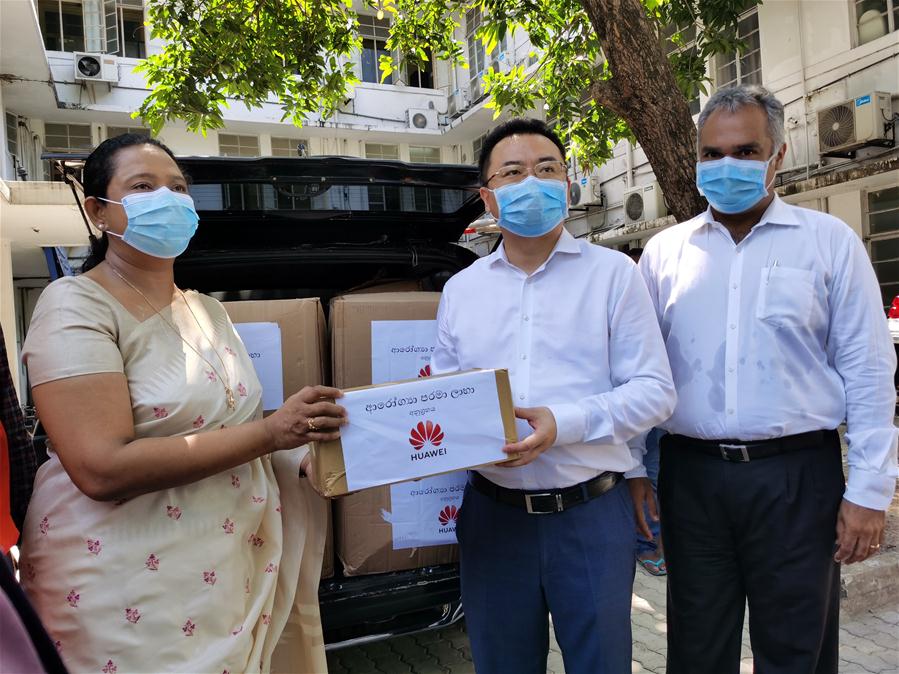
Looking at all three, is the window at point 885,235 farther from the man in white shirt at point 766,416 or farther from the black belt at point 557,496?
the black belt at point 557,496

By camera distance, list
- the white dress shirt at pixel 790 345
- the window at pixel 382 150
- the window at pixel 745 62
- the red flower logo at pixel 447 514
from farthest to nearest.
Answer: the window at pixel 382 150 < the window at pixel 745 62 < the red flower logo at pixel 447 514 < the white dress shirt at pixel 790 345

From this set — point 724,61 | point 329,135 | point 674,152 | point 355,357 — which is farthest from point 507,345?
point 329,135

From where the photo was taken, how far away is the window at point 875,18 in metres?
8.48

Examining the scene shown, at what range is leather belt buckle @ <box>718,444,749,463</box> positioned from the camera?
1.94m

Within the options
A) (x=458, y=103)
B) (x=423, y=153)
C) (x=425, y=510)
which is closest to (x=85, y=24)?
(x=423, y=153)

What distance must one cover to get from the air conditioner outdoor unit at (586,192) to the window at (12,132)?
12.0 metres

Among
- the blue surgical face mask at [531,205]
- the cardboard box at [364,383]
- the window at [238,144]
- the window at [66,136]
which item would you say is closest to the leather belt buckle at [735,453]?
the blue surgical face mask at [531,205]

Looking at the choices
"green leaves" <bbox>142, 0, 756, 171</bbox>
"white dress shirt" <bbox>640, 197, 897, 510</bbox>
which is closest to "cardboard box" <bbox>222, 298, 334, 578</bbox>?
"white dress shirt" <bbox>640, 197, 897, 510</bbox>

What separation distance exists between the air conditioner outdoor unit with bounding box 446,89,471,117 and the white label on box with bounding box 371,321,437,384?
51.7 feet

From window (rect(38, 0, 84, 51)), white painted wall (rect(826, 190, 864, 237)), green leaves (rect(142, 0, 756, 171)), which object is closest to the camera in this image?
green leaves (rect(142, 0, 756, 171))

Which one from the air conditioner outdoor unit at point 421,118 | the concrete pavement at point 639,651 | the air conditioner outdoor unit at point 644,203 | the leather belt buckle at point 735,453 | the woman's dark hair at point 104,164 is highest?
the air conditioner outdoor unit at point 421,118

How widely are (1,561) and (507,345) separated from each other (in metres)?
1.28

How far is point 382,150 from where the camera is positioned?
60.6 feet

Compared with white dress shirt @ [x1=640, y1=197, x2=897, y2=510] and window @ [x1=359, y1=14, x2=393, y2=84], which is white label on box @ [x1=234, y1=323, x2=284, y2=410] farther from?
window @ [x1=359, y1=14, x2=393, y2=84]
